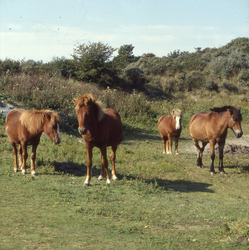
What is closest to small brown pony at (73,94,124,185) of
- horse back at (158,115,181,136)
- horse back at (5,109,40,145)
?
horse back at (5,109,40,145)

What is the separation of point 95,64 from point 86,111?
24.1 metres

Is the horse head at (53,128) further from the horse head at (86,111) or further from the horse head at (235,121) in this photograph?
the horse head at (235,121)

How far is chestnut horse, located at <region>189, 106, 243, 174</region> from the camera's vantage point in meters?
10.0

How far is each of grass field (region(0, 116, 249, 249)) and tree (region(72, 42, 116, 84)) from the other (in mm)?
19044

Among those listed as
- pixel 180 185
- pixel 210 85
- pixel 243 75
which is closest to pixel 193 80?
pixel 210 85

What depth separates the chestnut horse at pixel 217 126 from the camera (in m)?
10.0

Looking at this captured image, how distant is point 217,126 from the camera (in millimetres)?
10555

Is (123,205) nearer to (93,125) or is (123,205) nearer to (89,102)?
(93,125)

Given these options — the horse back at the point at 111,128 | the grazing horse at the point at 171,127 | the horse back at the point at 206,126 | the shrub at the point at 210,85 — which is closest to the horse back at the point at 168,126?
the grazing horse at the point at 171,127

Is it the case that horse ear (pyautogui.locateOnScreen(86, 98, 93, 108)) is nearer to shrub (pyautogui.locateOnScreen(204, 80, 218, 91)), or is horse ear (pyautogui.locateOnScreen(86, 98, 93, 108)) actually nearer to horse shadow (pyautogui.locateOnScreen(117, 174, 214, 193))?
horse shadow (pyautogui.locateOnScreen(117, 174, 214, 193))

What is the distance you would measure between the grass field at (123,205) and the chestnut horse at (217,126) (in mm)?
1003

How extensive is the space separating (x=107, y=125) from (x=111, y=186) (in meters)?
1.59

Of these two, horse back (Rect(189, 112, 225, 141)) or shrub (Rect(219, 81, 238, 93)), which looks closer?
horse back (Rect(189, 112, 225, 141))

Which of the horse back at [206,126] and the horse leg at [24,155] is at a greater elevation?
the horse back at [206,126]
